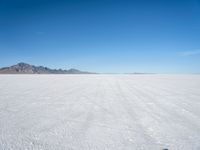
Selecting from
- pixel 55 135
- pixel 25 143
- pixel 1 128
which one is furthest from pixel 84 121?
pixel 1 128

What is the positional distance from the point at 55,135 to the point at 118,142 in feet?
4.05

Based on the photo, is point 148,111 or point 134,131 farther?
point 148,111

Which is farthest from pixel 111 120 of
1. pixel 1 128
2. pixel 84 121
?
pixel 1 128

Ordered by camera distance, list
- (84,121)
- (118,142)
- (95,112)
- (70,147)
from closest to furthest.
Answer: (70,147) < (118,142) < (84,121) < (95,112)

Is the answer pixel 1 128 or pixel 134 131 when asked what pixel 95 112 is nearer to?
pixel 134 131

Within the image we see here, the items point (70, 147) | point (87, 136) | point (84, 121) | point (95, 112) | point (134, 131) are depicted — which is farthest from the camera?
point (95, 112)

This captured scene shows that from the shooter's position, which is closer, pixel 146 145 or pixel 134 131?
pixel 146 145

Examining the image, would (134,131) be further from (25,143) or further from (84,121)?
(25,143)

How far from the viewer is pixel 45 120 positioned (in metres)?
4.11

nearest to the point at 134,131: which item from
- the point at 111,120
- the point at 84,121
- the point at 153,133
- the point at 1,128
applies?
the point at 153,133

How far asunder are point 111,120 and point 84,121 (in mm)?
691

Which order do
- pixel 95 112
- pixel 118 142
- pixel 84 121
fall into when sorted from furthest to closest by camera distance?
1. pixel 95 112
2. pixel 84 121
3. pixel 118 142

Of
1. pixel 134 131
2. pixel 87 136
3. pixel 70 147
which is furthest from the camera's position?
pixel 134 131

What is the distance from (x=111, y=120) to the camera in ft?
13.6
